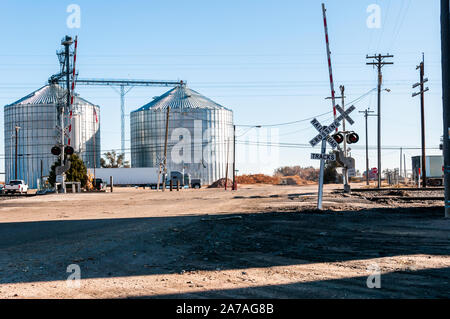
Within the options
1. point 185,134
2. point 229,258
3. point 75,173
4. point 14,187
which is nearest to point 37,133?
point 14,187

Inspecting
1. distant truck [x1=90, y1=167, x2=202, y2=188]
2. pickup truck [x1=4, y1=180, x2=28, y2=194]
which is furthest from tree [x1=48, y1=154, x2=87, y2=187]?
distant truck [x1=90, y1=167, x2=202, y2=188]

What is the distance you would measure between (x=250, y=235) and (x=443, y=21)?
9.03m

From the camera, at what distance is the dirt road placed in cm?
551

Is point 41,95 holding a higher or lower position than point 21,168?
higher

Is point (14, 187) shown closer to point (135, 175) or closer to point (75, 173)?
point (75, 173)

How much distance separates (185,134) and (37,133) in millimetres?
19384

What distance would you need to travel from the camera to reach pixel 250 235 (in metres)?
10.0

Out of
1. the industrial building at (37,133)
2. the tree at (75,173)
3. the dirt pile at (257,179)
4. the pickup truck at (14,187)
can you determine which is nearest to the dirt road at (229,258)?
the tree at (75,173)

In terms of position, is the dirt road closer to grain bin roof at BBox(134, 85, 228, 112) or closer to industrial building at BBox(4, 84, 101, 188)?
industrial building at BBox(4, 84, 101, 188)

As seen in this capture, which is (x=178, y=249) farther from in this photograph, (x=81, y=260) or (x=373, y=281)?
(x=373, y=281)

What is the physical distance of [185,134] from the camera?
69.2 meters

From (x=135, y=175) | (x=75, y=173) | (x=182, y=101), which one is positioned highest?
(x=182, y=101)

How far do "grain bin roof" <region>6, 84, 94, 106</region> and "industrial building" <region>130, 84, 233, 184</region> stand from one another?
9923mm

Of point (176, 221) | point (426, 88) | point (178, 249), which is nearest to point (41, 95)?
point (426, 88)
